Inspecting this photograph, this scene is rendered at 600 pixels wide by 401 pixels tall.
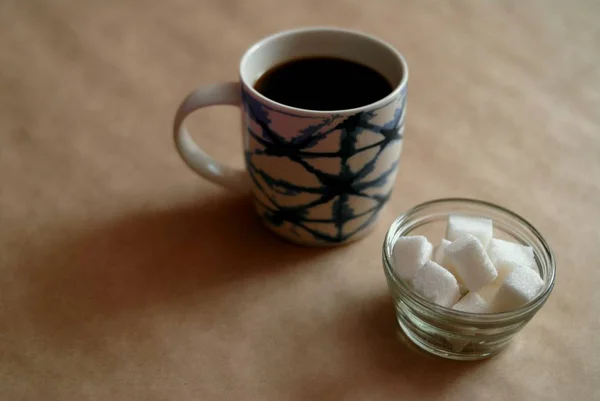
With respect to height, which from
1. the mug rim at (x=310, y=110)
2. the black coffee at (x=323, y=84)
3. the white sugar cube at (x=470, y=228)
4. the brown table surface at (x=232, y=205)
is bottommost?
the brown table surface at (x=232, y=205)

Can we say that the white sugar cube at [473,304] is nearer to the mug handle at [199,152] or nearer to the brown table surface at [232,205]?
the brown table surface at [232,205]

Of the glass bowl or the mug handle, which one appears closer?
the glass bowl

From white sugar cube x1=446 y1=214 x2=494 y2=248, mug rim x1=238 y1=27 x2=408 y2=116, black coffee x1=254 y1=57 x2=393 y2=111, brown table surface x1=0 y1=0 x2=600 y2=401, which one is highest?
mug rim x1=238 y1=27 x2=408 y2=116

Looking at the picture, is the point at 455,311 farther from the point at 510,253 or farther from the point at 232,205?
the point at 232,205

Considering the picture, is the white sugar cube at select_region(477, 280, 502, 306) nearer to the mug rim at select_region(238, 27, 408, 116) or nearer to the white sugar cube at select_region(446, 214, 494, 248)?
the white sugar cube at select_region(446, 214, 494, 248)

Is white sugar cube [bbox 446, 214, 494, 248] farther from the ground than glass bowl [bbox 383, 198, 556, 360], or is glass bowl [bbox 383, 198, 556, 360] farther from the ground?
white sugar cube [bbox 446, 214, 494, 248]

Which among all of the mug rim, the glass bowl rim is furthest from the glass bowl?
the mug rim

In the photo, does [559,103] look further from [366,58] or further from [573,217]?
[366,58]

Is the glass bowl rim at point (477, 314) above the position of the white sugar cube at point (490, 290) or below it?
above

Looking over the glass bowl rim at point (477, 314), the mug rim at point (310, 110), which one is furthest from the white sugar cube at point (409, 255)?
the mug rim at point (310, 110)
